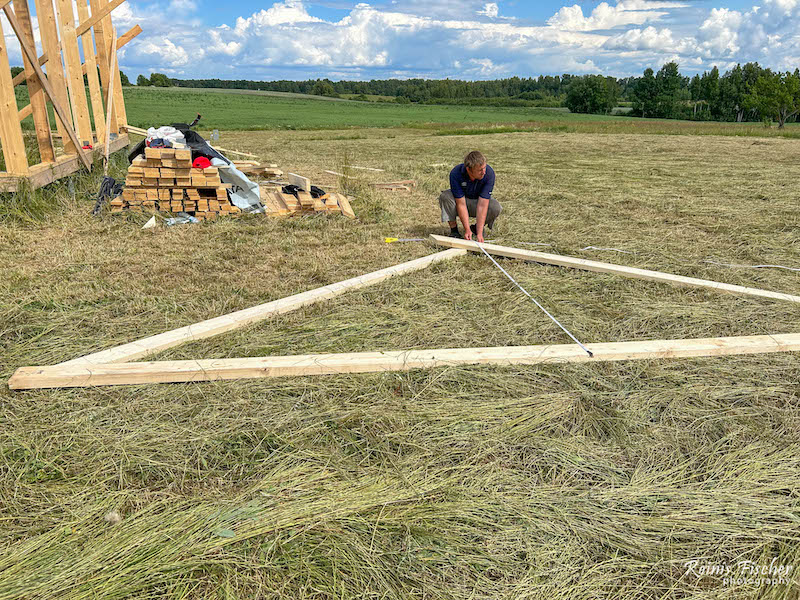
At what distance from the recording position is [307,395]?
2844mm

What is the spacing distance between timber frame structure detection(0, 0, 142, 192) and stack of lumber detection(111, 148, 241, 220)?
117cm

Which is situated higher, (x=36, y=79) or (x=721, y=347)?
(x=36, y=79)

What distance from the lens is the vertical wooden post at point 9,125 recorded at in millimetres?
5992

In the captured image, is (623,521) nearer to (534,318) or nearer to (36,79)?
(534,318)

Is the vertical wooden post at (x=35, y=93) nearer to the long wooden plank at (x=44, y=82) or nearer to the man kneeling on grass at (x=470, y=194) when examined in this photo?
the long wooden plank at (x=44, y=82)

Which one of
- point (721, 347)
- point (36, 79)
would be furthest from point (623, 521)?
point (36, 79)

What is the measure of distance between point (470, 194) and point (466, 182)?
252mm

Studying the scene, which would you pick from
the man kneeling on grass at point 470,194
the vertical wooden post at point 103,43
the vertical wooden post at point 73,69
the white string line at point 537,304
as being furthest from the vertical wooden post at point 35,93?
the white string line at point 537,304

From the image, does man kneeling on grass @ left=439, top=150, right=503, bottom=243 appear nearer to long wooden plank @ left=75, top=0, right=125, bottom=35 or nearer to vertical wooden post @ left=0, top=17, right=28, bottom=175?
vertical wooden post @ left=0, top=17, right=28, bottom=175

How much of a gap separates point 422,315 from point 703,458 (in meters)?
2.07

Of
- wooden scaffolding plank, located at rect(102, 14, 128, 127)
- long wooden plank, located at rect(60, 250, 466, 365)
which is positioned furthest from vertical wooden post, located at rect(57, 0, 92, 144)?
long wooden plank, located at rect(60, 250, 466, 365)

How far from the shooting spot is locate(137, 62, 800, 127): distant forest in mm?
54250

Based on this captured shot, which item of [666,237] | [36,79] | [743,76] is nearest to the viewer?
[666,237]

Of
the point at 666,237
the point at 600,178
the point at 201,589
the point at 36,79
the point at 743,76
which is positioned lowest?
the point at 201,589
